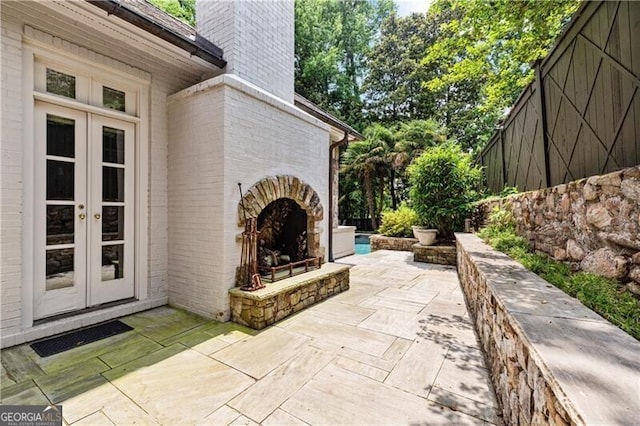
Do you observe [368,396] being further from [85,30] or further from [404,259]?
[404,259]

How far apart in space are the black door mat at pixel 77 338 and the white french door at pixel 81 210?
34 cm

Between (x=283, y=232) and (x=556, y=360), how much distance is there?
4.68 meters

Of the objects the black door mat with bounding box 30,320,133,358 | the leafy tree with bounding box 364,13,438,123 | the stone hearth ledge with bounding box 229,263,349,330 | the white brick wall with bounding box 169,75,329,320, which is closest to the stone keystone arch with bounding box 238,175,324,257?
the white brick wall with bounding box 169,75,329,320

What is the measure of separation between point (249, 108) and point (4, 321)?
345 centimetres

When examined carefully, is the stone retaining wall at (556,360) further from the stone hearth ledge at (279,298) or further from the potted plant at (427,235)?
the potted plant at (427,235)

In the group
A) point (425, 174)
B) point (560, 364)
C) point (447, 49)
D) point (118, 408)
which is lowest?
point (118, 408)

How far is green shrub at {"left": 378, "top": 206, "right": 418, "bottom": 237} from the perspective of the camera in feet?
31.6

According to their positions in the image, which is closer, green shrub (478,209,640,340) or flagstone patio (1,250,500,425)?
green shrub (478,209,640,340)

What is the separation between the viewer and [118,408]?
1.98 meters

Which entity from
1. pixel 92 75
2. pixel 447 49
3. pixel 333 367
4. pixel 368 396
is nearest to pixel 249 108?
pixel 92 75

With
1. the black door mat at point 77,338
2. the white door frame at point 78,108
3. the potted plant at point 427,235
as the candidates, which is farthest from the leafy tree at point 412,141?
the black door mat at point 77,338

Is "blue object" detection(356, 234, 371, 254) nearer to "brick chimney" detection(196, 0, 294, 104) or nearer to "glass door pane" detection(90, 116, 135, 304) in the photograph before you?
"brick chimney" detection(196, 0, 294, 104)

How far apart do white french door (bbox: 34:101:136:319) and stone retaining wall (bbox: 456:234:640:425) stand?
4.24 metres

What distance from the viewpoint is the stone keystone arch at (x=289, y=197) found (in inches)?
149
